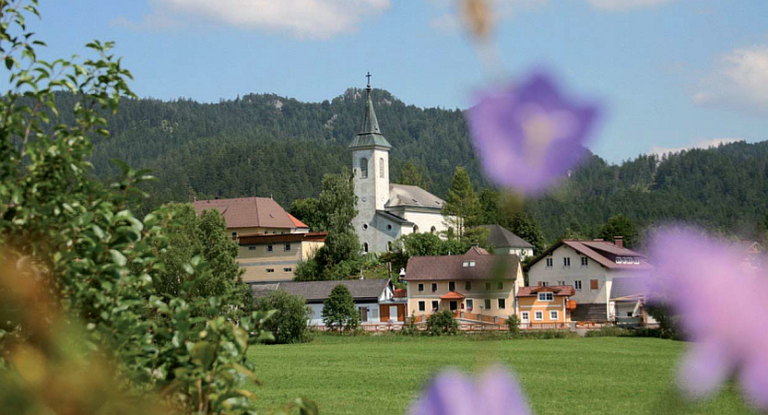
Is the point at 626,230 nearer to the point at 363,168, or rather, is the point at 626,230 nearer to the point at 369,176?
the point at 369,176

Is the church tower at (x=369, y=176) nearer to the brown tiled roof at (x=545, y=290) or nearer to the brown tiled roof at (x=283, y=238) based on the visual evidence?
the brown tiled roof at (x=283, y=238)

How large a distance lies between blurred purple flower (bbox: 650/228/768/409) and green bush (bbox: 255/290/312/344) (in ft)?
151

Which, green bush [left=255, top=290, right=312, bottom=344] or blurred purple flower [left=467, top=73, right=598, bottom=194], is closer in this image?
blurred purple flower [left=467, top=73, right=598, bottom=194]

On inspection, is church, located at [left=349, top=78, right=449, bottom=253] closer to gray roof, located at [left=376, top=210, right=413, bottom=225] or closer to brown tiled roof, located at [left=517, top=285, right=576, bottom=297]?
gray roof, located at [left=376, top=210, right=413, bottom=225]

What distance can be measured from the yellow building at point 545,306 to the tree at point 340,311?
11758mm

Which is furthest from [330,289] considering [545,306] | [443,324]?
[545,306]

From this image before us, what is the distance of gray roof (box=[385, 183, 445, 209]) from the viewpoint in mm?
74994

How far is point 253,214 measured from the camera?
256 feet

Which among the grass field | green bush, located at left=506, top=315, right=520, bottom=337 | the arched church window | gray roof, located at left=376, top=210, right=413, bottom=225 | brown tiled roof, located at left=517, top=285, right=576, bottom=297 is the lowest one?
the grass field

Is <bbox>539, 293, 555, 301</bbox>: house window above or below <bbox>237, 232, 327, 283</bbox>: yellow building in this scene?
below

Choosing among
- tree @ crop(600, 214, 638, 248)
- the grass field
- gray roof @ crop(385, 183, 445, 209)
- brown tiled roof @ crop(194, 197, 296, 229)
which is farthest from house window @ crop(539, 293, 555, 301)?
tree @ crop(600, 214, 638, 248)

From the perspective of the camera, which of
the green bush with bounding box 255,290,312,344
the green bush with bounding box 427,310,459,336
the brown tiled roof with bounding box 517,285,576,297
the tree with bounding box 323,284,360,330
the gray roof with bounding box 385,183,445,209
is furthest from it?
the gray roof with bounding box 385,183,445,209

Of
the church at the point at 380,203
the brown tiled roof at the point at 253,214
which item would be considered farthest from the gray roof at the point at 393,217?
the brown tiled roof at the point at 253,214

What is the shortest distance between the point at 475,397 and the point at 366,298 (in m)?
54.9
